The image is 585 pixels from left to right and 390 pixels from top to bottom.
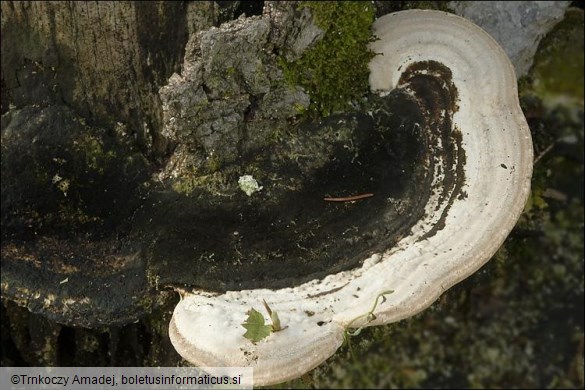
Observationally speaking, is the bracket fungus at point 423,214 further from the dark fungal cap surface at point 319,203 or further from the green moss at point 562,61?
the green moss at point 562,61

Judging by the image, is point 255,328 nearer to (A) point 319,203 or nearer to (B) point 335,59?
(A) point 319,203

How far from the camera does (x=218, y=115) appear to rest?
10.2ft

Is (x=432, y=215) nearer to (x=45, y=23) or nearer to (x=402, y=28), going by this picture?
(x=402, y=28)

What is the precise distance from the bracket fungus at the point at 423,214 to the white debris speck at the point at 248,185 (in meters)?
0.55

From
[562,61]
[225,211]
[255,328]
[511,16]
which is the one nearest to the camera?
[255,328]

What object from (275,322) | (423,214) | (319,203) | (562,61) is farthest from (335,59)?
(562,61)

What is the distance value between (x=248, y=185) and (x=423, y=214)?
1.00 m

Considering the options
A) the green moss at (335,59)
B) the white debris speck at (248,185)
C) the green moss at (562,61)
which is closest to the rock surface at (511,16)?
the green moss at (562,61)

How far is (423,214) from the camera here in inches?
125

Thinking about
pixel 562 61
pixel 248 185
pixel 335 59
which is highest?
pixel 335 59

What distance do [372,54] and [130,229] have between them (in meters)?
1.72

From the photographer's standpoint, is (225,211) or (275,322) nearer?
(275,322)

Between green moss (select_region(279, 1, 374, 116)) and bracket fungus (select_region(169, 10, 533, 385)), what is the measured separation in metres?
0.15

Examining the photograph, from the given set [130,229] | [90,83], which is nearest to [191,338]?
[130,229]
